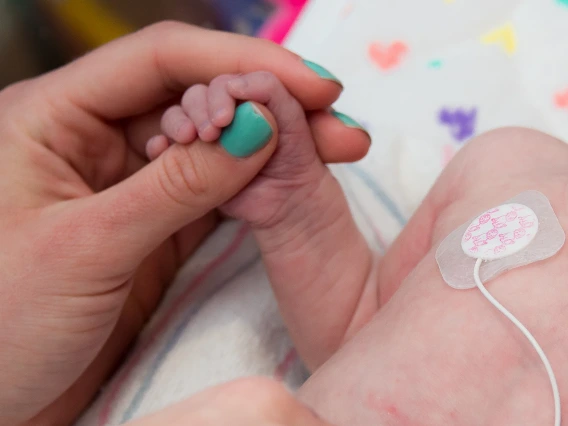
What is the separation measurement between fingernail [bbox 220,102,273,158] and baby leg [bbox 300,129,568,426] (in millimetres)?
215

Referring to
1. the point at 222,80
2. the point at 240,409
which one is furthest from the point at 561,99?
the point at 240,409

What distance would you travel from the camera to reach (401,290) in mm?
602

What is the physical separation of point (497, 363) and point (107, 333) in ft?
1.45

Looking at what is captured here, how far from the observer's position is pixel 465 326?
20.8 inches

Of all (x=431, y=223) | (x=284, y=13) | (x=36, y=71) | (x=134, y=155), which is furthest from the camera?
(x=284, y=13)

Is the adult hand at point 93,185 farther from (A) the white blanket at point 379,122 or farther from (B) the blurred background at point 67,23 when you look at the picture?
(B) the blurred background at point 67,23

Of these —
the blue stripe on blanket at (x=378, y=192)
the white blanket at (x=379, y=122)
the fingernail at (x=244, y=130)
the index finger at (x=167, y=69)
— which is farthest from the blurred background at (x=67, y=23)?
the fingernail at (x=244, y=130)

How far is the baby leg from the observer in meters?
0.50

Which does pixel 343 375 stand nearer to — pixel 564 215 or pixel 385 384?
pixel 385 384

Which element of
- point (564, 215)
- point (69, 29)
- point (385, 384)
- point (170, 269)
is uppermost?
point (564, 215)

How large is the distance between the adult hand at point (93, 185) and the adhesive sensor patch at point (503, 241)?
0.19 meters

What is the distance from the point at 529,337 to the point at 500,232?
103 millimetres

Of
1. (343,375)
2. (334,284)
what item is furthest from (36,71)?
(343,375)

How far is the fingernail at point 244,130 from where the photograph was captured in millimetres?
577
